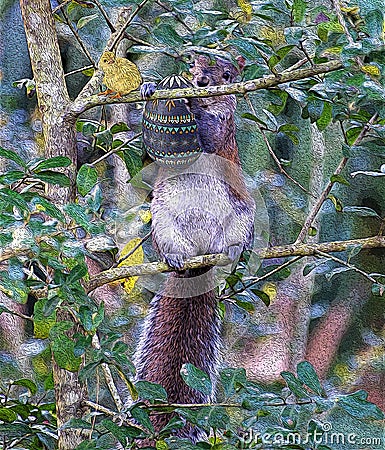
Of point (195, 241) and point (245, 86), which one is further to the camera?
point (195, 241)

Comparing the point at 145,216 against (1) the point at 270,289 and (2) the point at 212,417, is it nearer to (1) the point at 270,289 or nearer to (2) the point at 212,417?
(1) the point at 270,289

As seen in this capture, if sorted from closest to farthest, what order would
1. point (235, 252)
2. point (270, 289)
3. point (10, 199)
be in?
point (10, 199) < point (235, 252) < point (270, 289)

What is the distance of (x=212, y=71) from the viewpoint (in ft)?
3.07

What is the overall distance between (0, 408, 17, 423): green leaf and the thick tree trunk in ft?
0.16

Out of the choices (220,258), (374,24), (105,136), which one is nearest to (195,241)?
(220,258)

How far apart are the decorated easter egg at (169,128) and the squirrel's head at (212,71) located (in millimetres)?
42

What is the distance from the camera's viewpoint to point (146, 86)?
0.89m

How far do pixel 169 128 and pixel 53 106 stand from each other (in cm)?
13

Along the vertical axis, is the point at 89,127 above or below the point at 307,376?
above

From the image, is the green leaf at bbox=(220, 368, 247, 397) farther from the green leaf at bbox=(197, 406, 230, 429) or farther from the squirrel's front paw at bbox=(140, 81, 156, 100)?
the squirrel's front paw at bbox=(140, 81, 156, 100)

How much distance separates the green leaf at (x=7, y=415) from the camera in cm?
82

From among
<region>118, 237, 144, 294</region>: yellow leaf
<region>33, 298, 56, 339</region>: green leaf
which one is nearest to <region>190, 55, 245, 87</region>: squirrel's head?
<region>118, 237, 144, 294</region>: yellow leaf

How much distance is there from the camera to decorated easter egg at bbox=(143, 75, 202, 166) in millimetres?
872

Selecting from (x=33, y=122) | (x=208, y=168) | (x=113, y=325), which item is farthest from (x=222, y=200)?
(x=33, y=122)
